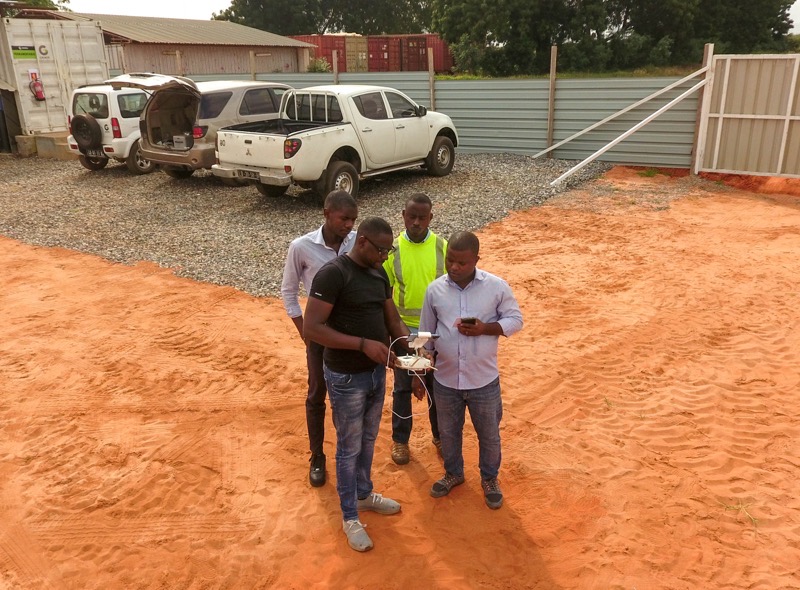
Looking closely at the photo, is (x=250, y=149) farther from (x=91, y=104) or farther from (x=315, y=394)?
(x=315, y=394)

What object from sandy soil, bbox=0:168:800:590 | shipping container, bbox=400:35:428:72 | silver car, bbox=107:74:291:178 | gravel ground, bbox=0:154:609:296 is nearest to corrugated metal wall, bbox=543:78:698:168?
gravel ground, bbox=0:154:609:296

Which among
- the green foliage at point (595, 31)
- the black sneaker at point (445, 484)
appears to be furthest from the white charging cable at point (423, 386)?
the green foliage at point (595, 31)

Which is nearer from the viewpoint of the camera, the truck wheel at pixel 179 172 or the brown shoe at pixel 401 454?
the brown shoe at pixel 401 454

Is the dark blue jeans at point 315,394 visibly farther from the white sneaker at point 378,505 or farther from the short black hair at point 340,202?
the short black hair at point 340,202

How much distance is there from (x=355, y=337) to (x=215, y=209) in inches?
331

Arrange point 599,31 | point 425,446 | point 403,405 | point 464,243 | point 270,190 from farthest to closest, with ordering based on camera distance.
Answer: point 599,31 → point 270,190 → point 425,446 → point 403,405 → point 464,243

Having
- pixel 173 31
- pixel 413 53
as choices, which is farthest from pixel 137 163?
pixel 413 53

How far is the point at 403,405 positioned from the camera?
4184 millimetres

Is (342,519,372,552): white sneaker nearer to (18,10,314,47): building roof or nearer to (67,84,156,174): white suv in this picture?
(67,84,156,174): white suv

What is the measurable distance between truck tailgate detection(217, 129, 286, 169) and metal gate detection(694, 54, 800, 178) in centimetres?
818

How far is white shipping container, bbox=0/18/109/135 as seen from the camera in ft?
52.4

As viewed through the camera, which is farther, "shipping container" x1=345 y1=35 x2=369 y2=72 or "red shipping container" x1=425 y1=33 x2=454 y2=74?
"red shipping container" x1=425 y1=33 x2=454 y2=74

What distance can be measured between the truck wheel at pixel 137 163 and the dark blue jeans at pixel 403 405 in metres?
10.8

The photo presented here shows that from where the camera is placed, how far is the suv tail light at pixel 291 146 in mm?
9617
